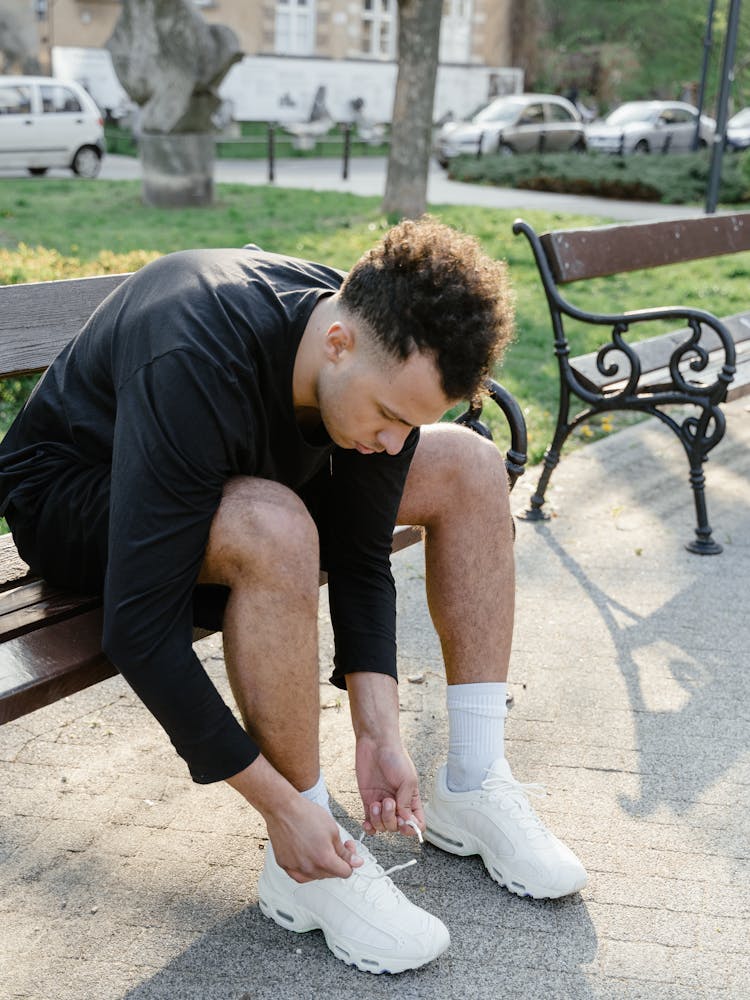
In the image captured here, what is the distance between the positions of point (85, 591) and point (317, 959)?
773mm

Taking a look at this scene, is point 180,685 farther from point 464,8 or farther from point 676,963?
point 464,8

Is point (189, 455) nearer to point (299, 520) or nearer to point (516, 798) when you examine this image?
point (299, 520)

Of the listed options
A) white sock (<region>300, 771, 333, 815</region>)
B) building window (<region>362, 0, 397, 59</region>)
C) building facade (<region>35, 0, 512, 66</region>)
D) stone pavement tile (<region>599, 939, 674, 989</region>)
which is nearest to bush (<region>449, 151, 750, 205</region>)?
stone pavement tile (<region>599, 939, 674, 989</region>)

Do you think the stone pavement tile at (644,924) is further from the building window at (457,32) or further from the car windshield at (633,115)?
the building window at (457,32)

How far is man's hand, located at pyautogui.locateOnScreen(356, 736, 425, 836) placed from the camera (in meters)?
2.11

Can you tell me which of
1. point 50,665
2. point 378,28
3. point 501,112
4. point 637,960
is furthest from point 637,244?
point 378,28

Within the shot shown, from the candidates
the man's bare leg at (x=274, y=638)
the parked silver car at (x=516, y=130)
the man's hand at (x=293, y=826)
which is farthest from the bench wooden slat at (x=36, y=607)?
the parked silver car at (x=516, y=130)

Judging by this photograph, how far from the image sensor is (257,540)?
1.86 metres

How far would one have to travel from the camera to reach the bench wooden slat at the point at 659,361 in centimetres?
421

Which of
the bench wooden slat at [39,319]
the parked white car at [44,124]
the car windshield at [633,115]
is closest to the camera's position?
the bench wooden slat at [39,319]

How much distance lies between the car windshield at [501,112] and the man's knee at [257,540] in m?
23.1

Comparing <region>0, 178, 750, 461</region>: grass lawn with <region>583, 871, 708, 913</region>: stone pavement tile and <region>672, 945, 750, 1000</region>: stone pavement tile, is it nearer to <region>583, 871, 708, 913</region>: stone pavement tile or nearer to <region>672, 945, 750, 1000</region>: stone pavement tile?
<region>583, 871, 708, 913</region>: stone pavement tile

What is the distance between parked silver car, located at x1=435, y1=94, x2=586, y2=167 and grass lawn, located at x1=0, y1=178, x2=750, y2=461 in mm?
8037

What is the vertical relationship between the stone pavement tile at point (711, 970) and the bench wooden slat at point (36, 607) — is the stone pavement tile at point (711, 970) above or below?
below
